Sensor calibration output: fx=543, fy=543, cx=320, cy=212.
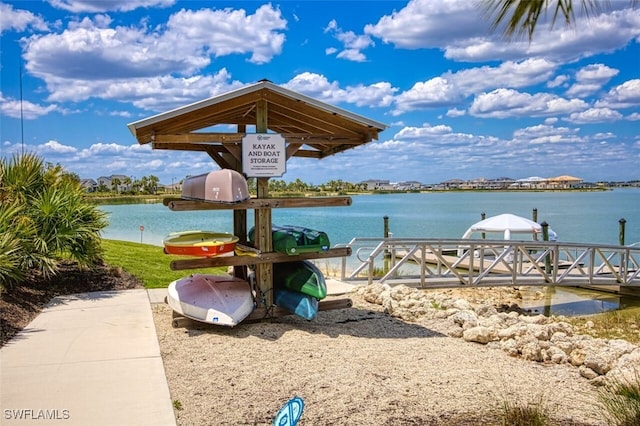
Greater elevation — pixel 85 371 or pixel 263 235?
pixel 263 235

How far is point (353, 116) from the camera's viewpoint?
7.81 m

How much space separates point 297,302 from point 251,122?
301 centimetres

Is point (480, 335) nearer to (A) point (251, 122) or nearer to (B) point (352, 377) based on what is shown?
(B) point (352, 377)

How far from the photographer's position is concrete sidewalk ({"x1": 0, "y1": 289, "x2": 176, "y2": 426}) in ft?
14.7

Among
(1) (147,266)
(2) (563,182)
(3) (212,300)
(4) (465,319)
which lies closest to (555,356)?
(4) (465,319)

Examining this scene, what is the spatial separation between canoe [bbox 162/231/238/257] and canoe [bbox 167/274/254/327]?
517 millimetres

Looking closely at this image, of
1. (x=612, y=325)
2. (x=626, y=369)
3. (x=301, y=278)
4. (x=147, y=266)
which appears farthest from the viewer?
(x=147, y=266)

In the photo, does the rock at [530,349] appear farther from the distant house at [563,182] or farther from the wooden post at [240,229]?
the distant house at [563,182]

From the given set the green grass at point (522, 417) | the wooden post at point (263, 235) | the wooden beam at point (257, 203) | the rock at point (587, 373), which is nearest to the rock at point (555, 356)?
the rock at point (587, 373)

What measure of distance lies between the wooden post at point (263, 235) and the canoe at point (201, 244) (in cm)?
39

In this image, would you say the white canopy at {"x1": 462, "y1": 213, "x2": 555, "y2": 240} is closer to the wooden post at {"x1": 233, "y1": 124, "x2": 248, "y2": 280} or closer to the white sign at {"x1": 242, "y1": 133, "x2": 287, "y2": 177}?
the wooden post at {"x1": 233, "y1": 124, "x2": 248, "y2": 280}

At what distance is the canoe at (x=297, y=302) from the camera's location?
7.16m

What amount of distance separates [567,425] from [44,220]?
27.3 ft

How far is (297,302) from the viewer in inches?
288
